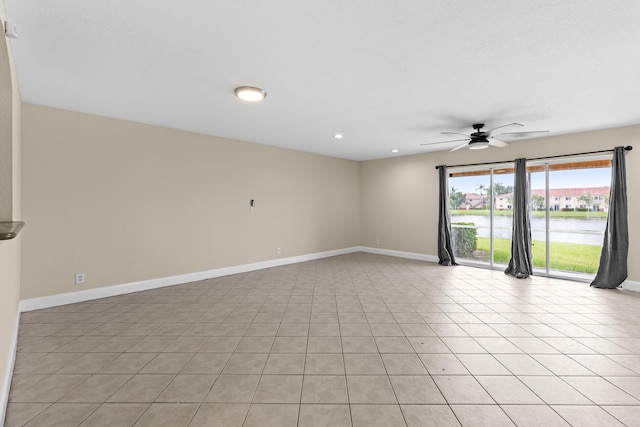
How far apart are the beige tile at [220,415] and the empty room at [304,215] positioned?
0.01 m

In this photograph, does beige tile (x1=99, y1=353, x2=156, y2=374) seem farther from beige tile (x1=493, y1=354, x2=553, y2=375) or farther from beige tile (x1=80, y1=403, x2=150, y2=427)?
beige tile (x1=493, y1=354, x2=553, y2=375)

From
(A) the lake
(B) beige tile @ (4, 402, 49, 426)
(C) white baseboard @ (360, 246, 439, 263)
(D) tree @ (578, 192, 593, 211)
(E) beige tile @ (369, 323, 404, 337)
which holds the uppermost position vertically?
(D) tree @ (578, 192, 593, 211)

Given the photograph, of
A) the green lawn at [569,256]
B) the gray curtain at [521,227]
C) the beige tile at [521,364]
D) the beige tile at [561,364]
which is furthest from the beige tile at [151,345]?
the green lawn at [569,256]

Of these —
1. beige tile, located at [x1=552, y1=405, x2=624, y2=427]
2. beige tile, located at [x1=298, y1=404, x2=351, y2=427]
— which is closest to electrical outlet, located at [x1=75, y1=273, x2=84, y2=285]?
beige tile, located at [x1=298, y1=404, x2=351, y2=427]

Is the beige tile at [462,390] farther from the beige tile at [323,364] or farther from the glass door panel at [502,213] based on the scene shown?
the glass door panel at [502,213]

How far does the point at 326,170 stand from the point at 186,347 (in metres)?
5.22

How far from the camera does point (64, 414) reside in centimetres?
175

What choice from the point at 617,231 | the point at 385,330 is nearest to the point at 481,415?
the point at 385,330

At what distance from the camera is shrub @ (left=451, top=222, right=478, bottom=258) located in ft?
20.3

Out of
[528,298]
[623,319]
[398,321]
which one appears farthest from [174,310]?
[623,319]

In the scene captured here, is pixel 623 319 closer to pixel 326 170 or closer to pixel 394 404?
pixel 394 404

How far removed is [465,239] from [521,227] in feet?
4.04

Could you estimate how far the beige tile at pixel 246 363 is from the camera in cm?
222

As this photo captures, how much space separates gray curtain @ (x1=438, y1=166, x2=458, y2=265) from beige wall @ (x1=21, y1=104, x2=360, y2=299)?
3.04 m
